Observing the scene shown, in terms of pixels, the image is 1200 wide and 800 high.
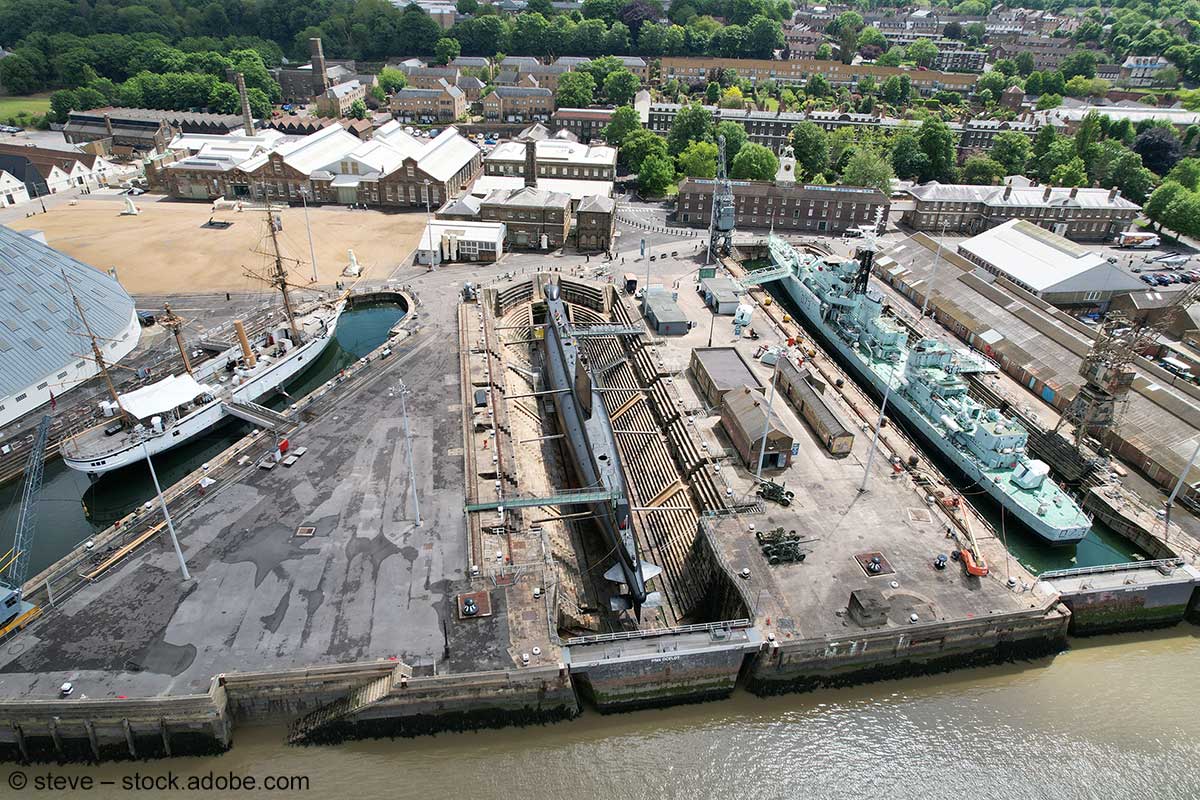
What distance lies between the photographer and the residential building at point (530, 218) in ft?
275

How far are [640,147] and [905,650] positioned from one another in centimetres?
9544

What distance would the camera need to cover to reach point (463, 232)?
7988 centimetres

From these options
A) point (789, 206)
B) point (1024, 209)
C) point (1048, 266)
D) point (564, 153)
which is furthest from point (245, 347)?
point (1024, 209)

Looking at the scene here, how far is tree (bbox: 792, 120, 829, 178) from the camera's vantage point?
114m

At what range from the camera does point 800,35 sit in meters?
186

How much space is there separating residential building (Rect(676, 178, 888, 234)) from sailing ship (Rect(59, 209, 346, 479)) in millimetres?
54953

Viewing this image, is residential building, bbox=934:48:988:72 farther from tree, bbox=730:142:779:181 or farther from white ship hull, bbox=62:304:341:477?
white ship hull, bbox=62:304:341:477

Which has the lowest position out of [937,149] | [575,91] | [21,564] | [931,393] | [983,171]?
[21,564]

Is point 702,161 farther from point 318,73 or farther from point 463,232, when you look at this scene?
point 318,73

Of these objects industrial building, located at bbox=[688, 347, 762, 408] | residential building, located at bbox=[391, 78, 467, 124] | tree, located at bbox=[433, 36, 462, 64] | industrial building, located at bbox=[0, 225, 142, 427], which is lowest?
industrial building, located at bbox=[688, 347, 762, 408]

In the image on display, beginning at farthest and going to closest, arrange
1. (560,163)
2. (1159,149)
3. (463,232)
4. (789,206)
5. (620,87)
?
1. (620,87)
2. (1159,149)
3. (560,163)
4. (789,206)
5. (463,232)

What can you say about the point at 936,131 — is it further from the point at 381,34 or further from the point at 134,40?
the point at 134,40

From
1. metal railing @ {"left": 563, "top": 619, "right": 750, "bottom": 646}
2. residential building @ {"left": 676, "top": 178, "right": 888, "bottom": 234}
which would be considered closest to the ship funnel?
metal railing @ {"left": 563, "top": 619, "right": 750, "bottom": 646}

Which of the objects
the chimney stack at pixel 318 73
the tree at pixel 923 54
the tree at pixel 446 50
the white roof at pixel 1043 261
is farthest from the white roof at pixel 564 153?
the tree at pixel 923 54
